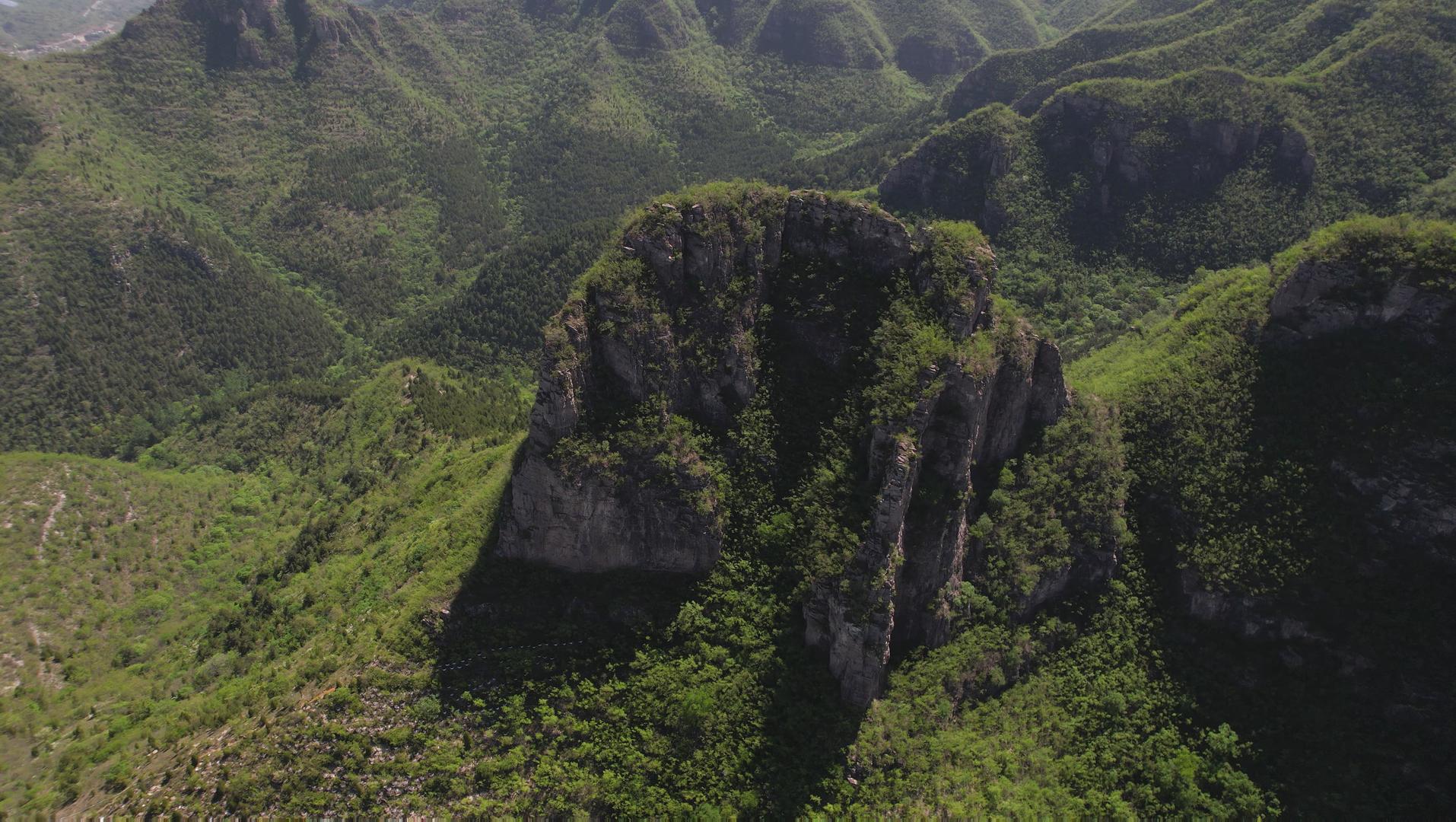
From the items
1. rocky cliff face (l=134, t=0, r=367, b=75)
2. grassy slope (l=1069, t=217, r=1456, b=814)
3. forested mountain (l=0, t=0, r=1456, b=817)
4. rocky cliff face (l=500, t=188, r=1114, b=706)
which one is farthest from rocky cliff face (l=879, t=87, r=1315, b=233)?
rocky cliff face (l=134, t=0, r=367, b=75)

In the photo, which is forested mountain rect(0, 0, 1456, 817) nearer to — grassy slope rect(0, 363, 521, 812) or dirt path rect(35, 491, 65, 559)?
dirt path rect(35, 491, 65, 559)

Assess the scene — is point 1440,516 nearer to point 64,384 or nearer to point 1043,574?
point 1043,574

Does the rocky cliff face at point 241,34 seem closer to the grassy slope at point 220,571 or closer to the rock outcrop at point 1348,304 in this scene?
the grassy slope at point 220,571

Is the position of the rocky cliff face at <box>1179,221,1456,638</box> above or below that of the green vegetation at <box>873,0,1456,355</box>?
below

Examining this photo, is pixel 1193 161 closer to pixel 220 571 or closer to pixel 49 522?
pixel 220 571

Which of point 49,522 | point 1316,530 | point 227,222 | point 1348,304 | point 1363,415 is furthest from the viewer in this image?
point 227,222

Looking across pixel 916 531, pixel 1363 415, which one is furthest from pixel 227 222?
pixel 1363 415

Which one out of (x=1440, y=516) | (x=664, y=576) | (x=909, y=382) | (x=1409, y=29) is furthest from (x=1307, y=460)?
(x=1409, y=29)

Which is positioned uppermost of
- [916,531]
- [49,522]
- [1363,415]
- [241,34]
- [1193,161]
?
[241,34]
